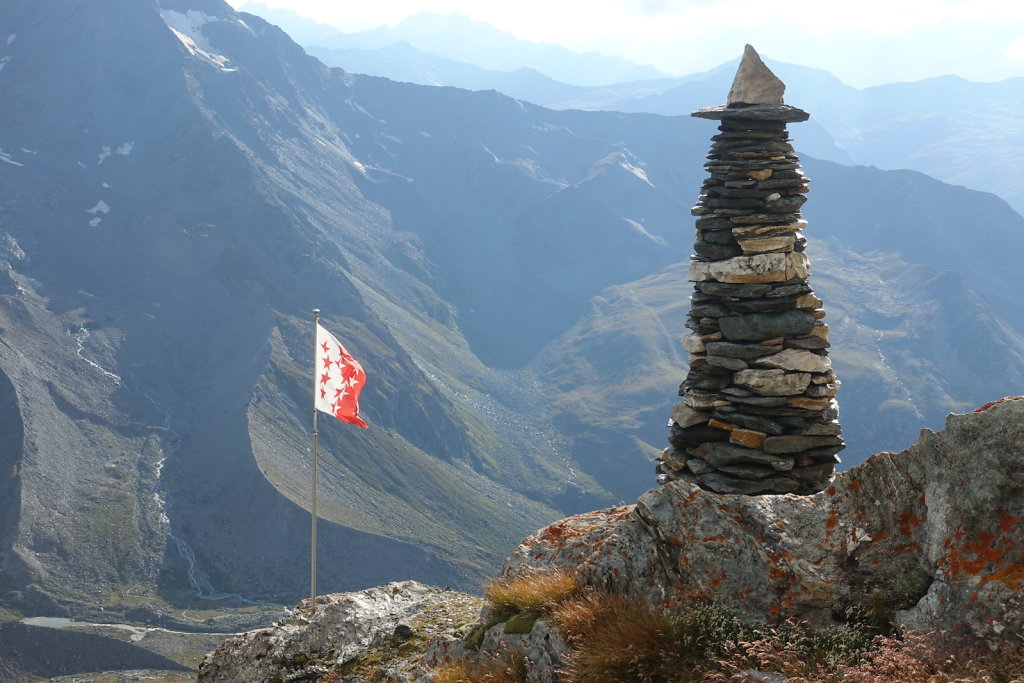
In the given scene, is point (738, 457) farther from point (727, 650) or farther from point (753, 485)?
point (727, 650)

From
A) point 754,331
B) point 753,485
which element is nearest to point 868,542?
point 753,485

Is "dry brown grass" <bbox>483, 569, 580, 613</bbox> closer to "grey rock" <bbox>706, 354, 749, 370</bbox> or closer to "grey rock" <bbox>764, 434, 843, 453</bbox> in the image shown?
"grey rock" <bbox>764, 434, 843, 453</bbox>

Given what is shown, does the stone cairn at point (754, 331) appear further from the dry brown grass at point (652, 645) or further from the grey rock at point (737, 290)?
the dry brown grass at point (652, 645)

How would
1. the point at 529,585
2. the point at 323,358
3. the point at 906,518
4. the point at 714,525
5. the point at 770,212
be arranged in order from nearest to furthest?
1. the point at 906,518
2. the point at 714,525
3. the point at 529,585
4. the point at 770,212
5. the point at 323,358

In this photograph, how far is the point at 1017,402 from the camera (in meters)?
9.83

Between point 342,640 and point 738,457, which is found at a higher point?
point 738,457

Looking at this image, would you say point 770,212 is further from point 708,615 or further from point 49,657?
point 49,657

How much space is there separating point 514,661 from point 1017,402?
687cm

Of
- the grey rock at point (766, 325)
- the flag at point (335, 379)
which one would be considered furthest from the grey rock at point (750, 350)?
the flag at point (335, 379)

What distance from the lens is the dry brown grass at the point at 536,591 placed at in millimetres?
12102

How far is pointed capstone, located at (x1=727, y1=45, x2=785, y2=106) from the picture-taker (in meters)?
19.1

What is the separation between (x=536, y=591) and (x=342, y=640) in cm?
639

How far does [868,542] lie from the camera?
35.1ft

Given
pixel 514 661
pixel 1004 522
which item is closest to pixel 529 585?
pixel 514 661
